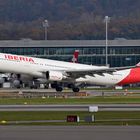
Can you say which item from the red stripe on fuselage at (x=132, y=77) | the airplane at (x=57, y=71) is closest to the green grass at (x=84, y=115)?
the airplane at (x=57, y=71)

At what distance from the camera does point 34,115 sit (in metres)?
50.7

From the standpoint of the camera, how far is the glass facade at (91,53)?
147 meters

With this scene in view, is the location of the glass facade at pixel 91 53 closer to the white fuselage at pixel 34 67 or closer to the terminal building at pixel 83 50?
the terminal building at pixel 83 50

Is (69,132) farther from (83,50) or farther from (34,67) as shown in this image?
(83,50)

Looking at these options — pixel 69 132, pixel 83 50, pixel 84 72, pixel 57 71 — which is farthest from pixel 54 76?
pixel 83 50

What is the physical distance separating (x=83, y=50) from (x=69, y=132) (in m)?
114

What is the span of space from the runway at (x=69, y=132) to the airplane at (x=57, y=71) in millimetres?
50623

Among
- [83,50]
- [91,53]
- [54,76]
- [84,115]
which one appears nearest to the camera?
[84,115]

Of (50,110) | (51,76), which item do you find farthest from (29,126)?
(51,76)

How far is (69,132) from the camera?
3781 centimetres

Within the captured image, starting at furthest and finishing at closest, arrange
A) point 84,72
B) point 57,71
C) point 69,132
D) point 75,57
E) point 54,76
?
point 75,57 < point 84,72 < point 57,71 < point 54,76 < point 69,132

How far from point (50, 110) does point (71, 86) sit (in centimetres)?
4067

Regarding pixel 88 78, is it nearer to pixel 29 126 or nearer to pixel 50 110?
pixel 50 110

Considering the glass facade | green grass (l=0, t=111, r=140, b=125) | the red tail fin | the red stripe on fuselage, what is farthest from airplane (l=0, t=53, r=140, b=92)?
the glass facade
